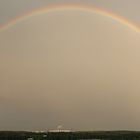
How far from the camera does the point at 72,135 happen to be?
2183 centimetres

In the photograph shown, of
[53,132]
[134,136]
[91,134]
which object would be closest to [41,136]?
[53,132]

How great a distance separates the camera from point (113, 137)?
71.6ft

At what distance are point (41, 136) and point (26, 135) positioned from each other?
744 mm

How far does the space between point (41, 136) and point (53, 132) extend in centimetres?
74

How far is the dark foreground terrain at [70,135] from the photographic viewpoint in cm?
2150

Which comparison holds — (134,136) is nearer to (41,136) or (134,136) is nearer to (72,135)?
(72,135)

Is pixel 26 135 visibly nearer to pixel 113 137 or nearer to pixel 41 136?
pixel 41 136

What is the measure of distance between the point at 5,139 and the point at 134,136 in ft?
19.8

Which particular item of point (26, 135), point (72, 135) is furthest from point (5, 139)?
point (72, 135)

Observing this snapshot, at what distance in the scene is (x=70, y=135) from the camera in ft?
71.3

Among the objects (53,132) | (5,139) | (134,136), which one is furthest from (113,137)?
(5,139)

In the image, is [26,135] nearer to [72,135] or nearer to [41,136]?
[41,136]

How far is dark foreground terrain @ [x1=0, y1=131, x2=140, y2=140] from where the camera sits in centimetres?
2150

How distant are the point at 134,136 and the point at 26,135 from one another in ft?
16.7
